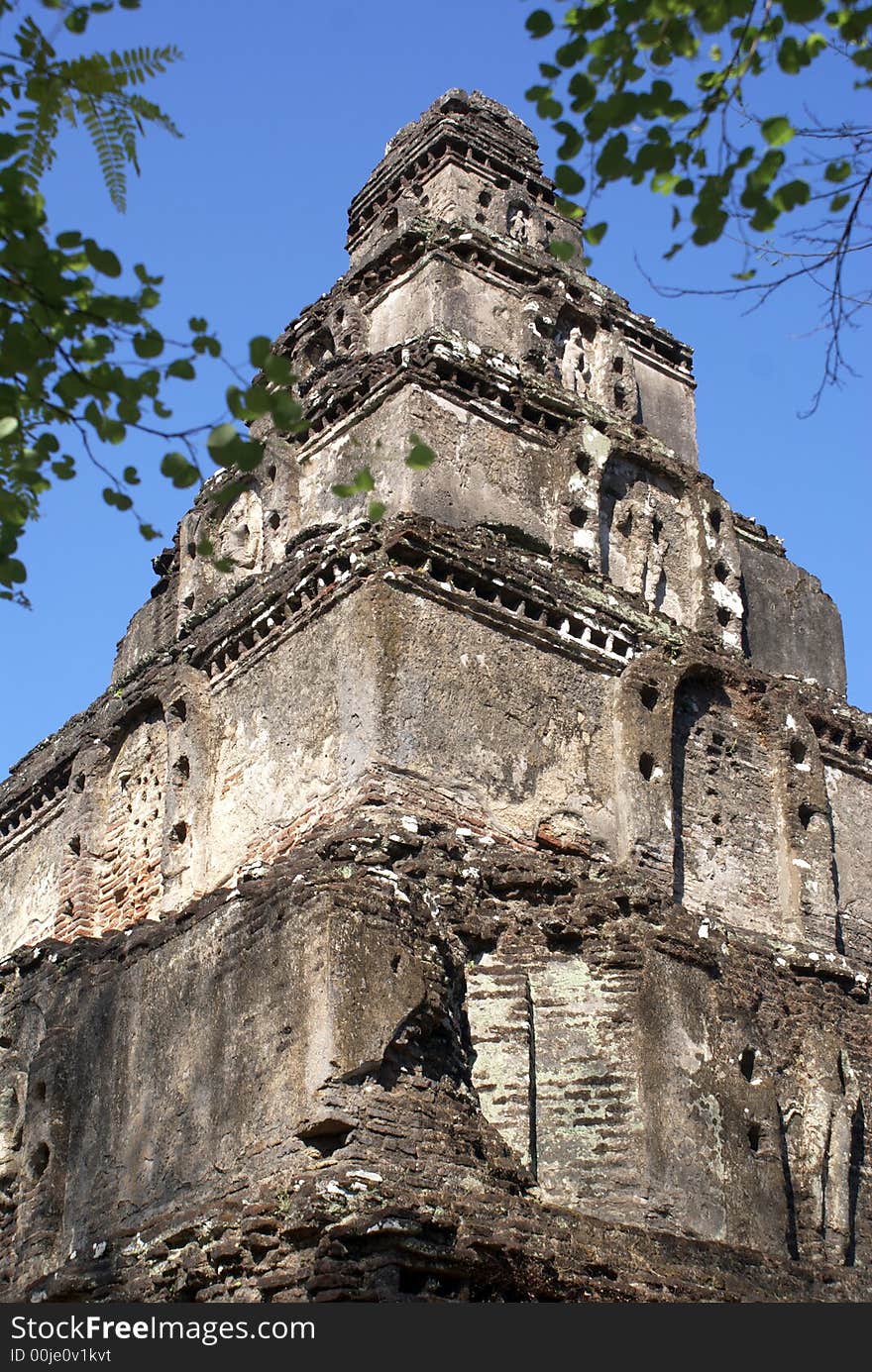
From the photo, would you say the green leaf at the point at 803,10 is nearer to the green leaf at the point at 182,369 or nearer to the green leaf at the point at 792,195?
the green leaf at the point at 792,195

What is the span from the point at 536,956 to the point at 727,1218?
2.45 meters

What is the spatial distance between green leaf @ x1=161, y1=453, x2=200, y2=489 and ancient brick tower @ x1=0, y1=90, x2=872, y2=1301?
5085 mm

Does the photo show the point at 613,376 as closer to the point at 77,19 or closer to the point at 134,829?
the point at 134,829

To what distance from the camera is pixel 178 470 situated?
30.2 ft

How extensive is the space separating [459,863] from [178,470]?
677cm

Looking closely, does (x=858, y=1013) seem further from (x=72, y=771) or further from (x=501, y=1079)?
(x=72, y=771)

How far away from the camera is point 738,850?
59.8 ft

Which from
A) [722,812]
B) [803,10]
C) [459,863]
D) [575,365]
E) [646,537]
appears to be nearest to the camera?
[803,10]

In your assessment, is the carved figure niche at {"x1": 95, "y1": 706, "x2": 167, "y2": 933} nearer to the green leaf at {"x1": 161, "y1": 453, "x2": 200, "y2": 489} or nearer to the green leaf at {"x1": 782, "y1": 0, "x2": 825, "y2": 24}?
the green leaf at {"x1": 161, "y1": 453, "x2": 200, "y2": 489}

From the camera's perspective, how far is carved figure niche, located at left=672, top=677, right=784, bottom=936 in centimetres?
1777

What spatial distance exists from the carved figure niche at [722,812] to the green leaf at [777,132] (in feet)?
29.8

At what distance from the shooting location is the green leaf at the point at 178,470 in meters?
9.19

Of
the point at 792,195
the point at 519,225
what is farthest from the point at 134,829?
the point at 792,195

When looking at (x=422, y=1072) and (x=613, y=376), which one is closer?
(x=422, y=1072)
